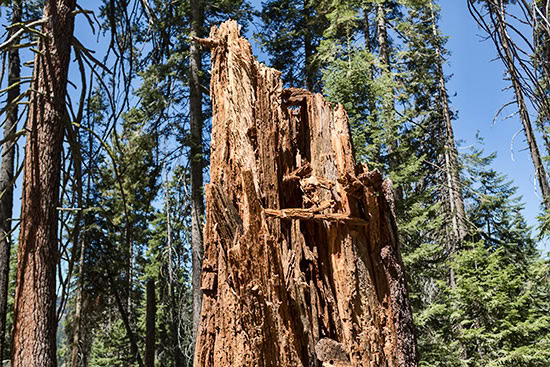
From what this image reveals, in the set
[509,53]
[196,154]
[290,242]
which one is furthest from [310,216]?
[196,154]

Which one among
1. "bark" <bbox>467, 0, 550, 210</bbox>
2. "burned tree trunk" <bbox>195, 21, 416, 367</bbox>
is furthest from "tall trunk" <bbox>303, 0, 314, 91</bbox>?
"bark" <bbox>467, 0, 550, 210</bbox>

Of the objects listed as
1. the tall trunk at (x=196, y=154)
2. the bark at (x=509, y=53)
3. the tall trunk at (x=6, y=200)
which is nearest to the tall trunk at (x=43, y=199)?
the bark at (x=509, y=53)

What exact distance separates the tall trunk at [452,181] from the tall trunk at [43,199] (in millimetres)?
12147

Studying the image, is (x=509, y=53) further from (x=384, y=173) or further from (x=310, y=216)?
(x=384, y=173)

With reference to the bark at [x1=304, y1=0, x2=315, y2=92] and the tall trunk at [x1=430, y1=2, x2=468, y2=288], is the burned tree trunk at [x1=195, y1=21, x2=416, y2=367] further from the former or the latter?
the bark at [x1=304, y1=0, x2=315, y2=92]

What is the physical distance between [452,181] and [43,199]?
507 inches

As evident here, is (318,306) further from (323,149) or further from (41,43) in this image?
(41,43)

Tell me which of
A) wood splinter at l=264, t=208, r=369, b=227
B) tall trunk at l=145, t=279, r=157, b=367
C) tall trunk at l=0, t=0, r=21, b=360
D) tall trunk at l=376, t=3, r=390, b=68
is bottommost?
tall trunk at l=145, t=279, r=157, b=367

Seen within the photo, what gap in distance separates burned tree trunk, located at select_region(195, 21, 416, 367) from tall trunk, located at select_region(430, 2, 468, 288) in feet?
38.0

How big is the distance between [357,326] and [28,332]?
2.24 metres

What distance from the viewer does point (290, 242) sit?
9.62 ft

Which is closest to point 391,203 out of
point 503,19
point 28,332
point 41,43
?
point 503,19

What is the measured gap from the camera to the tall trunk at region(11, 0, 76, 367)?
Result: 10.8 feet

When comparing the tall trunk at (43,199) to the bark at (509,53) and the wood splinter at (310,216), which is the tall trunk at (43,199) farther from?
the bark at (509,53)
